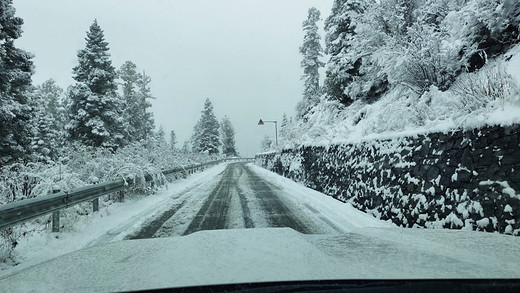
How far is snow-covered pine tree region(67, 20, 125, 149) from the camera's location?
24.2m

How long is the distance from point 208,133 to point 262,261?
58.1 meters

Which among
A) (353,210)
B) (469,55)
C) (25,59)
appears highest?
(25,59)

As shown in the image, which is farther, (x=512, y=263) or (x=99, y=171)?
(x=99, y=171)

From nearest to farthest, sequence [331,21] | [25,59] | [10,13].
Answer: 1. [10,13]
2. [25,59]
3. [331,21]

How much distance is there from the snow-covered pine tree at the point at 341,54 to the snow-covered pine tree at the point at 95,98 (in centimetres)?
1784

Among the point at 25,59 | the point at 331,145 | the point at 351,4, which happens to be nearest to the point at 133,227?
the point at 331,145

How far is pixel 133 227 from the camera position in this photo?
5992 mm

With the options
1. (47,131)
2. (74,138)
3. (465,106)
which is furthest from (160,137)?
(465,106)

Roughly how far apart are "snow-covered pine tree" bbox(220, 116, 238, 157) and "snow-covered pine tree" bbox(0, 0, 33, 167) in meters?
54.8

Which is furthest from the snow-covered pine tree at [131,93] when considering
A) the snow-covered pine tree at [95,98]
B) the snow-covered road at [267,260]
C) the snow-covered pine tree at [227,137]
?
the snow-covered road at [267,260]

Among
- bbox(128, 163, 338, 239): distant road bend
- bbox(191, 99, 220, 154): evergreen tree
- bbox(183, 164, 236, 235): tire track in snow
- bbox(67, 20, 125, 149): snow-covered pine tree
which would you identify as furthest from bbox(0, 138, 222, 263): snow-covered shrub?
bbox(191, 99, 220, 154): evergreen tree

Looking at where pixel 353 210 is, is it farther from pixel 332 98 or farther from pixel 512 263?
pixel 332 98

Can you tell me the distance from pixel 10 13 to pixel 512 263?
21.0m

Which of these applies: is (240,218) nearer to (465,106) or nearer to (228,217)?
(228,217)
